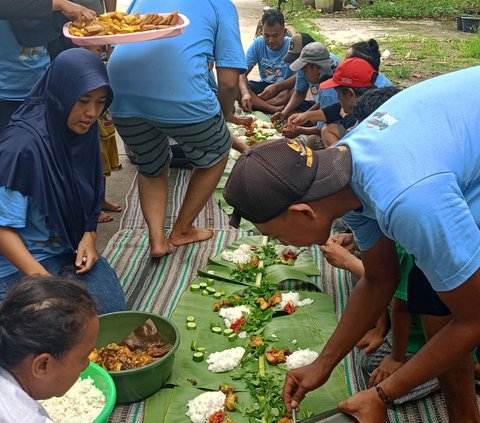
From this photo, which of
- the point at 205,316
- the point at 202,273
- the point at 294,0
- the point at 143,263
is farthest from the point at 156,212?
the point at 294,0

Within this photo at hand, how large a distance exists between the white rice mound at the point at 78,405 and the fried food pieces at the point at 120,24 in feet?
6.59

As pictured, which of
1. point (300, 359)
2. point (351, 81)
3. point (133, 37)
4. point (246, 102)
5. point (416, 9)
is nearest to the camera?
point (300, 359)

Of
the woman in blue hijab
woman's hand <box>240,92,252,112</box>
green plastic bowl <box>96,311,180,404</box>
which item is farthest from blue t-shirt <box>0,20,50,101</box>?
woman's hand <box>240,92,252,112</box>

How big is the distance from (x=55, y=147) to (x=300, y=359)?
60.1 inches

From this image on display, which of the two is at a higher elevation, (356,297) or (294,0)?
(356,297)

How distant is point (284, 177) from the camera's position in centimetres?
192

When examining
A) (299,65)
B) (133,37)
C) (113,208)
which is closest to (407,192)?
(133,37)

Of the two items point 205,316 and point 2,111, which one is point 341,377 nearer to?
point 205,316

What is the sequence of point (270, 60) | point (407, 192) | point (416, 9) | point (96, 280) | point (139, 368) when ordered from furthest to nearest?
point (416, 9)
point (270, 60)
point (96, 280)
point (139, 368)
point (407, 192)

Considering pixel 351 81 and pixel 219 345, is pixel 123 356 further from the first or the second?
pixel 351 81

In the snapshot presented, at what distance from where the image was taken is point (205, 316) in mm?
3377

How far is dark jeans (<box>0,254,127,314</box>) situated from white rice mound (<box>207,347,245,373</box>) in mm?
610

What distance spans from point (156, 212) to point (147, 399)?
1.65 m

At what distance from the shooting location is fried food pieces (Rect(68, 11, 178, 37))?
3.64m
